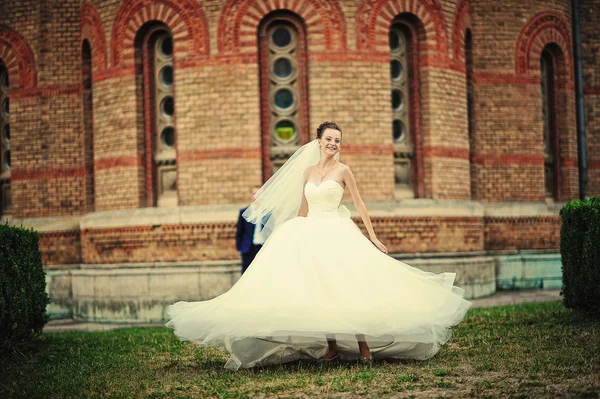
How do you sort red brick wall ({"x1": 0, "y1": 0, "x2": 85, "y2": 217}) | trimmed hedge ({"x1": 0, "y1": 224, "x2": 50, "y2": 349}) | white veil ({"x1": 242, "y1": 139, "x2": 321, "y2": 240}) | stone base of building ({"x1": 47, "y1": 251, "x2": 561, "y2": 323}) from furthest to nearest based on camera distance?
red brick wall ({"x1": 0, "y1": 0, "x2": 85, "y2": 217}) → stone base of building ({"x1": 47, "y1": 251, "x2": 561, "y2": 323}) → trimmed hedge ({"x1": 0, "y1": 224, "x2": 50, "y2": 349}) → white veil ({"x1": 242, "y1": 139, "x2": 321, "y2": 240})

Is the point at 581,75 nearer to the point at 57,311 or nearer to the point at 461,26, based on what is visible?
the point at 461,26

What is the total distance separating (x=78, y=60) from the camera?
16000 millimetres

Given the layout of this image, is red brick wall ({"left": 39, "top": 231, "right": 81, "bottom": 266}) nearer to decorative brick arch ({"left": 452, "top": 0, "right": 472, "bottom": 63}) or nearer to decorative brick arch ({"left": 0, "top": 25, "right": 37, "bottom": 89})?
decorative brick arch ({"left": 0, "top": 25, "right": 37, "bottom": 89})

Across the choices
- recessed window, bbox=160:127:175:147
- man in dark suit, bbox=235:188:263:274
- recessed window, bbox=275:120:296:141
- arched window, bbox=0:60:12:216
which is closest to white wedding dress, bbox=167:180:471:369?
man in dark suit, bbox=235:188:263:274

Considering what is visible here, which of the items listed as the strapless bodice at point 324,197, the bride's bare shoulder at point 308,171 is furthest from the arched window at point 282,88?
the strapless bodice at point 324,197

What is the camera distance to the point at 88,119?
52.3 feet

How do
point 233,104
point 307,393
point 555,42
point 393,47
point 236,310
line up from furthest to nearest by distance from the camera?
point 555,42 < point 393,47 < point 233,104 < point 236,310 < point 307,393

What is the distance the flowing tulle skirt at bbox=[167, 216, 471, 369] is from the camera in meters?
7.36

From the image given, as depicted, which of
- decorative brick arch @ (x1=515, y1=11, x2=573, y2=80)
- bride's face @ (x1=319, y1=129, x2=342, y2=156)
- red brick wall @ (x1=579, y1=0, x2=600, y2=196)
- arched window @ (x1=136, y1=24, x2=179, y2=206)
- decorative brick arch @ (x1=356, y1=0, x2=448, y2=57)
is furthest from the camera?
red brick wall @ (x1=579, y1=0, x2=600, y2=196)

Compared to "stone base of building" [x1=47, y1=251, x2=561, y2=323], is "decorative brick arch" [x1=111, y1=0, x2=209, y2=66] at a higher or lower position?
higher

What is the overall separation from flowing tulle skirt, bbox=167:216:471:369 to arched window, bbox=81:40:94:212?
331 inches

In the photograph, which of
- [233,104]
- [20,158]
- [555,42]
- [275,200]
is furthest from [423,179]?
[20,158]

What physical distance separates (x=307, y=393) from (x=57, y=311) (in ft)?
32.1

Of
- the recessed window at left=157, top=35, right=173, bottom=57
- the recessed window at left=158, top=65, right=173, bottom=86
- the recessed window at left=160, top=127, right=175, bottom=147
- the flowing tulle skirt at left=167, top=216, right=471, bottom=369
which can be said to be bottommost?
the flowing tulle skirt at left=167, top=216, right=471, bottom=369
